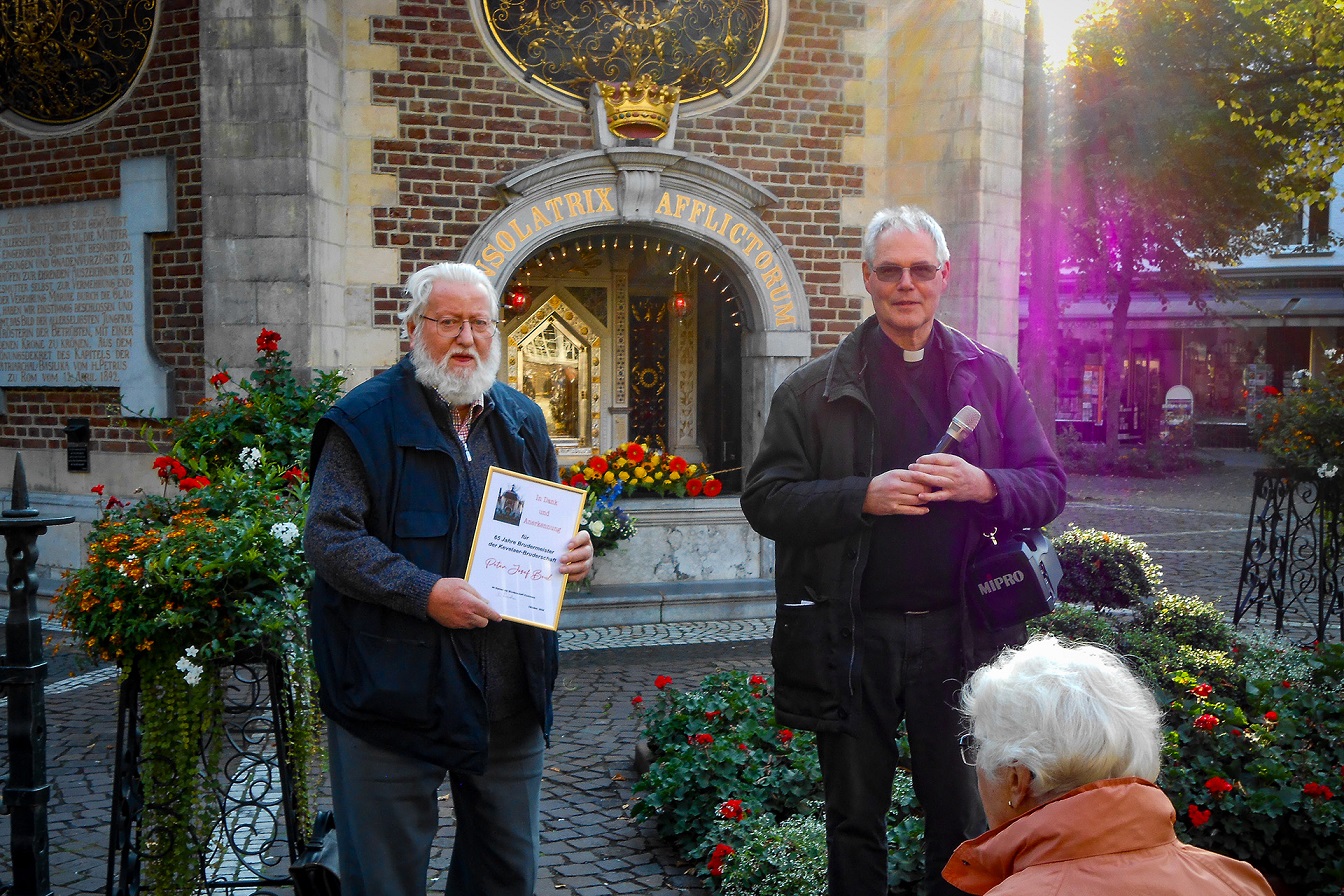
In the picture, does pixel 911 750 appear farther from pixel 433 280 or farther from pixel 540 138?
pixel 540 138

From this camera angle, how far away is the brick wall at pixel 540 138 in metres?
8.38

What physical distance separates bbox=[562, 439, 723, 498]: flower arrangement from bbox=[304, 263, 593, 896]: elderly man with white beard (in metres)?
6.14

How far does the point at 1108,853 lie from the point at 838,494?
1.39 m

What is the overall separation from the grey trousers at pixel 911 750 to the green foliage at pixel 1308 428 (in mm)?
6162

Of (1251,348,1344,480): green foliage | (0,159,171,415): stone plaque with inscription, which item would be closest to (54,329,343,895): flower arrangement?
(0,159,171,415): stone plaque with inscription

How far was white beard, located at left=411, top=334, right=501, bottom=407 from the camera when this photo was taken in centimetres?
271

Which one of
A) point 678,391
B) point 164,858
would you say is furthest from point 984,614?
point 678,391

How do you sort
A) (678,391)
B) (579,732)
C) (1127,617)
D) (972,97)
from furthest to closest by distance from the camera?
(678,391)
(972,97)
(1127,617)
(579,732)

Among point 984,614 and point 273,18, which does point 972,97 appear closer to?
point 273,18

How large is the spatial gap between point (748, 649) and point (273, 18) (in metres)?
5.42

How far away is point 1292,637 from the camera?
8.02m

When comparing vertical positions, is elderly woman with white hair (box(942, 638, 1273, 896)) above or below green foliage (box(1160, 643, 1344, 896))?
above

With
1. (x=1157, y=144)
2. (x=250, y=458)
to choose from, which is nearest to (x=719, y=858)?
(x=250, y=458)

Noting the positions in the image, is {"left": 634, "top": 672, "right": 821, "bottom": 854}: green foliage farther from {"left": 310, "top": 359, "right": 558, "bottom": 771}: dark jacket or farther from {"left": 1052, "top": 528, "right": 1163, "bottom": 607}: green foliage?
{"left": 1052, "top": 528, "right": 1163, "bottom": 607}: green foliage
